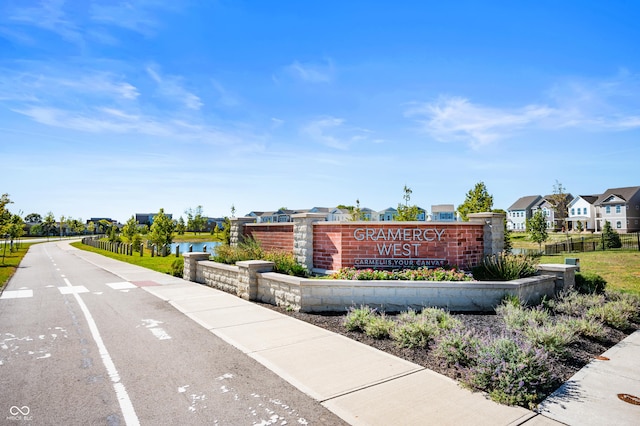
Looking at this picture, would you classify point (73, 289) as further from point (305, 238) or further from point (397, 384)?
point (397, 384)

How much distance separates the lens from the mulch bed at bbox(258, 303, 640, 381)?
580cm

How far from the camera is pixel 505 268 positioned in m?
10.4

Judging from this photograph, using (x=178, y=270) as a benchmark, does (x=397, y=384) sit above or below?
below

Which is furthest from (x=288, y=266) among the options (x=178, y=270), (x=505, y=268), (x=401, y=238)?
(x=178, y=270)

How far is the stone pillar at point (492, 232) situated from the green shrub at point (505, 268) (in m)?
0.34

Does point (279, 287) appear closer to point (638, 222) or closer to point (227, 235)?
point (227, 235)

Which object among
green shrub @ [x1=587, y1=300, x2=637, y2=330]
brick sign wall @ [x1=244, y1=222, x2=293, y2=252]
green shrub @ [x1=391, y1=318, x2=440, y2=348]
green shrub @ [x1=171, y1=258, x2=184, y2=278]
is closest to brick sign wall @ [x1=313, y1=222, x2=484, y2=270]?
brick sign wall @ [x1=244, y1=222, x2=293, y2=252]

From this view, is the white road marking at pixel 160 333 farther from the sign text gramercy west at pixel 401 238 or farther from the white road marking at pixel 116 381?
the sign text gramercy west at pixel 401 238

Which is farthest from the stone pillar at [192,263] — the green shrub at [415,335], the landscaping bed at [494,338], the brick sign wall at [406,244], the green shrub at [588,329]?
the green shrub at [588,329]

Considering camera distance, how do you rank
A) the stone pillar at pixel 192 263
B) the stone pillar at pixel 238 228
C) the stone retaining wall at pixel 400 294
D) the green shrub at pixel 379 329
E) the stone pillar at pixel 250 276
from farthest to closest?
the stone pillar at pixel 238 228 < the stone pillar at pixel 192 263 < the stone pillar at pixel 250 276 < the stone retaining wall at pixel 400 294 < the green shrub at pixel 379 329

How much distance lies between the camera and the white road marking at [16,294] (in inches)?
485

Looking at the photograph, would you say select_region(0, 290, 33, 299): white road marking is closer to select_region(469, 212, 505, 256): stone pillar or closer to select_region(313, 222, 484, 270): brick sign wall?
select_region(313, 222, 484, 270): brick sign wall

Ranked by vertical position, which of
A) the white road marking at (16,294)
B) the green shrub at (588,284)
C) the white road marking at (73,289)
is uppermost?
the green shrub at (588,284)

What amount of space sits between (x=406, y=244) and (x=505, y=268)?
2756 millimetres
